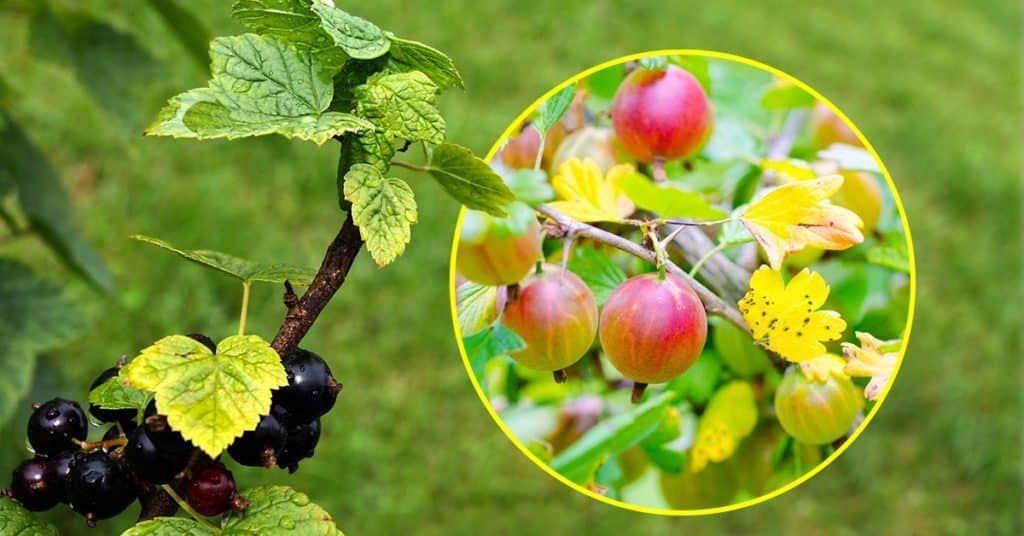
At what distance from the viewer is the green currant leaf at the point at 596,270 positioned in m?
0.68

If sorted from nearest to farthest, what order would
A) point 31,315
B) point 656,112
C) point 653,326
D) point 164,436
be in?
point 164,436
point 653,326
point 656,112
point 31,315

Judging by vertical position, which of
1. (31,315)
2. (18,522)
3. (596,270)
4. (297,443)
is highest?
(596,270)

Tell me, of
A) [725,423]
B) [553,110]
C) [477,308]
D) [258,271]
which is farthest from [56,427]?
[725,423]

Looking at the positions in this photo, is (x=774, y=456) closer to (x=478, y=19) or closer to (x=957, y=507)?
(x=957, y=507)

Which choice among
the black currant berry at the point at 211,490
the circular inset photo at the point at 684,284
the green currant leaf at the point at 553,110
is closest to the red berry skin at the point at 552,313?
the circular inset photo at the point at 684,284

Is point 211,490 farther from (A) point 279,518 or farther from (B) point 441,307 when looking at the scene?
(B) point 441,307

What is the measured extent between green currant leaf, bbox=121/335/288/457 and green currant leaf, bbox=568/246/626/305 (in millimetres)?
224

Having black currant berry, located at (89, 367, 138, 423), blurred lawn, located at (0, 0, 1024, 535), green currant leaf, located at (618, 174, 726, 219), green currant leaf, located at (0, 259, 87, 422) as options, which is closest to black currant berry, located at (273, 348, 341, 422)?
black currant berry, located at (89, 367, 138, 423)

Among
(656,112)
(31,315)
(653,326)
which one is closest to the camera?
(653,326)

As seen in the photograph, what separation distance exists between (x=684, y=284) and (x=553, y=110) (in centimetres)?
15

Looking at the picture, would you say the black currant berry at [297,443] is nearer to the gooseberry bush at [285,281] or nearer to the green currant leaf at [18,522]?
the gooseberry bush at [285,281]

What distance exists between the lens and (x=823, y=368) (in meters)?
0.70

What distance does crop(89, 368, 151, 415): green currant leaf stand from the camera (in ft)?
1.86

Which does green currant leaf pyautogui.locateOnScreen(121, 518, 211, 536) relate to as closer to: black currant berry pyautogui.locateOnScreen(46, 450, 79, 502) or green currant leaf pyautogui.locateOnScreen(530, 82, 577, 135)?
Result: black currant berry pyautogui.locateOnScreen(46, 450, 79, 502)
